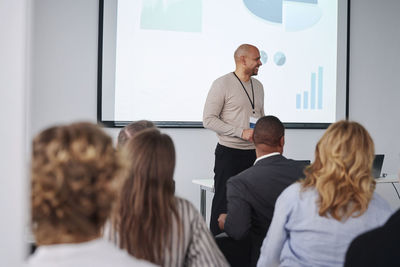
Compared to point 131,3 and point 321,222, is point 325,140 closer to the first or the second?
point 321,222

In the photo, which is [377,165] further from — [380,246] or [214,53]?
[380,246]

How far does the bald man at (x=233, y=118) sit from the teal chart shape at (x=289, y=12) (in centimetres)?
148

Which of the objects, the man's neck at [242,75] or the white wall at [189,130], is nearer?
the man's neck at [242,75]

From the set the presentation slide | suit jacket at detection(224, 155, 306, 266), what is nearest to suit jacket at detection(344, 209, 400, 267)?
suit jacket at detection(224, 155, 306, 266)

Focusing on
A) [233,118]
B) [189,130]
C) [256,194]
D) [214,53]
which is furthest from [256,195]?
[214,53]

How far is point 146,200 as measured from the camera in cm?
147

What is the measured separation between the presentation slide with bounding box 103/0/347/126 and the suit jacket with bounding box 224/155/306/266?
2485 millimetres

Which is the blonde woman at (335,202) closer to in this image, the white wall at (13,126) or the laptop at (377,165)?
the white wall at (13,126)

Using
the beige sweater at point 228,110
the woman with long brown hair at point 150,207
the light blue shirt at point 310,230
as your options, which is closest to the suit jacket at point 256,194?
the light blue shirt at point 310,230

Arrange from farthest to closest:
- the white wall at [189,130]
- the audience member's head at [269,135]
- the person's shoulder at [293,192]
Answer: the white wall at [189,130]
the audience member's head at [269,135]
the person's shoulder at [293,192]

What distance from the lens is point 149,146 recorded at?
148 centimetres

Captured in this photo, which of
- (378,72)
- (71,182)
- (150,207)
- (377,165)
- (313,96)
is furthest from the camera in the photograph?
(378,72)

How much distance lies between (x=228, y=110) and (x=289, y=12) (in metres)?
1.95

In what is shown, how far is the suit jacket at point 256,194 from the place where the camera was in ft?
7.65
